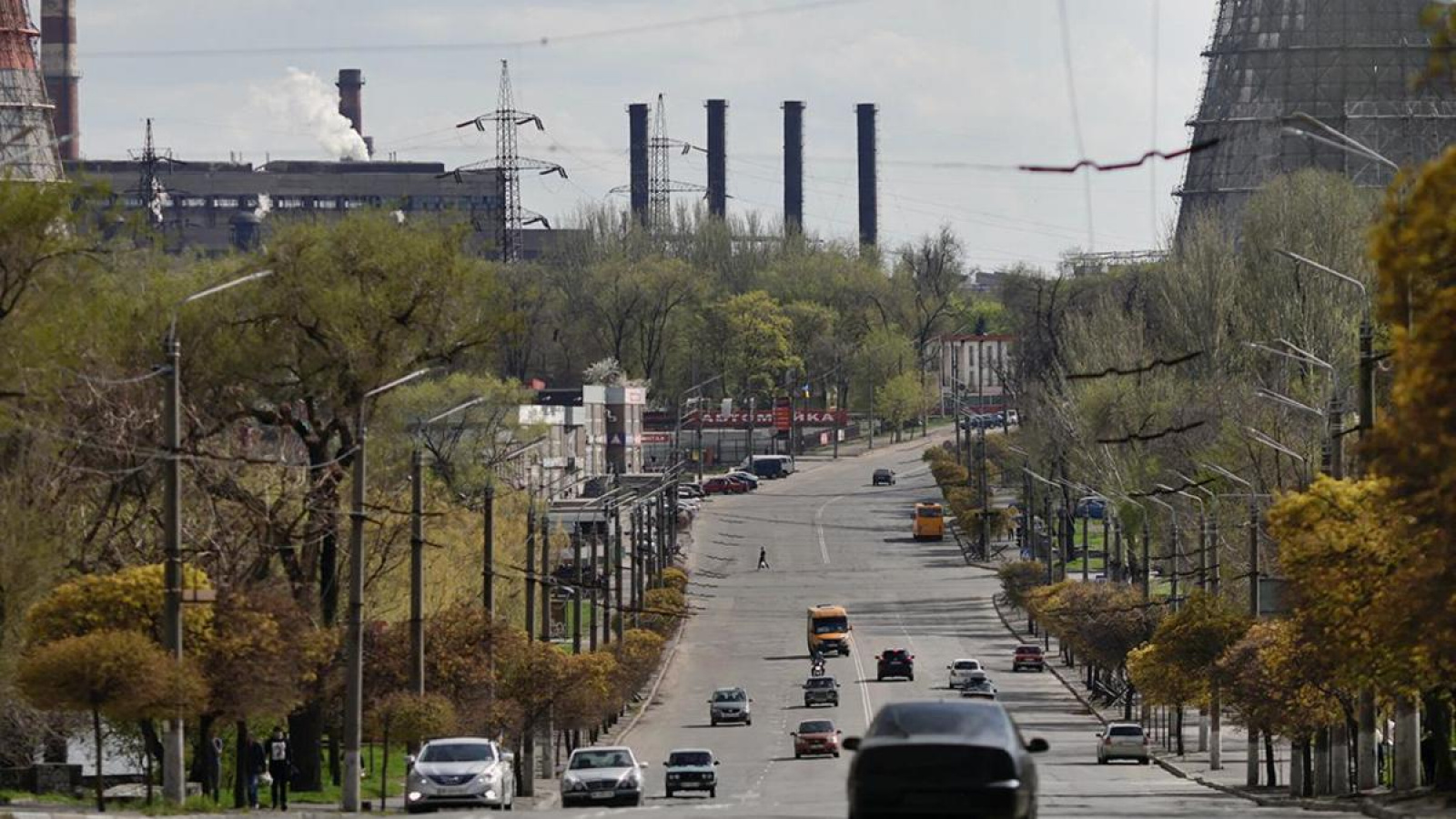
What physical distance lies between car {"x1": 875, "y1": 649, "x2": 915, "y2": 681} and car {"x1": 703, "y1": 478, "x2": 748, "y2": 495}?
64.9 metres

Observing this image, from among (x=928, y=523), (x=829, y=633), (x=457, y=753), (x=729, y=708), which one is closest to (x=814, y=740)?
(x=729, y=708)

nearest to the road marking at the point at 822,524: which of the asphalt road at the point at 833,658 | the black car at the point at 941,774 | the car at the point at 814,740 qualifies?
the asphalt road at the point at 833,658

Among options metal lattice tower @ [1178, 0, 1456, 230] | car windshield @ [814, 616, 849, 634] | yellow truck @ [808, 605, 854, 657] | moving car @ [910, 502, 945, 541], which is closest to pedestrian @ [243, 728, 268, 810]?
yellow truck @ [808, 605, 854, 657]

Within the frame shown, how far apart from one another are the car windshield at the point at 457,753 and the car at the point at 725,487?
377ft

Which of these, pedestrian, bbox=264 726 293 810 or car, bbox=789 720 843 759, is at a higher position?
pedestrian, bbox=264 726 293 810

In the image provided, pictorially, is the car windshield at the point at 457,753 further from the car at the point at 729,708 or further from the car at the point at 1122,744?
the car at the point at 729,708

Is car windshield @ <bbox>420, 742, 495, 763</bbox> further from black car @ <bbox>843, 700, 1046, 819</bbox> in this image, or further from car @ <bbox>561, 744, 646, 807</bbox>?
black car @ <bbox>843, 700, 1046, 819</bbox>

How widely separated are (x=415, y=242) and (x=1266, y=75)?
118016mm

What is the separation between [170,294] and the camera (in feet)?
182

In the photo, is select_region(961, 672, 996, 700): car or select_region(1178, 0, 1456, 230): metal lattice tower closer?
select_region(961, 672, 996, 700): car

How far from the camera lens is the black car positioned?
22859mm

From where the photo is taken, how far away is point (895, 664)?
9325cm

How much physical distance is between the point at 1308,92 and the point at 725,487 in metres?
43.6

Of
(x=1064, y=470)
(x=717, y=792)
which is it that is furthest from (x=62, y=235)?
(x=1064, y=470)
